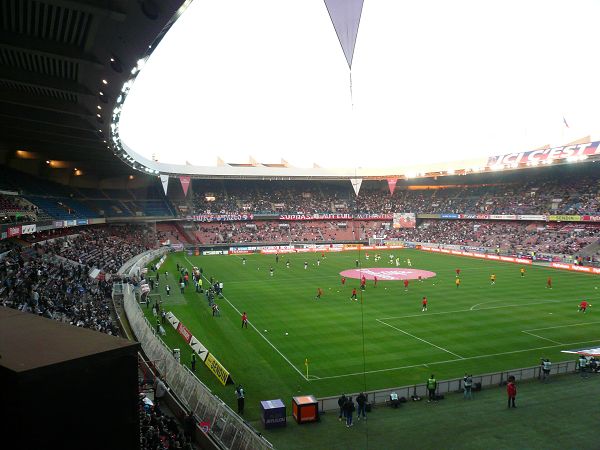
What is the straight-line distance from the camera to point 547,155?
200 ft

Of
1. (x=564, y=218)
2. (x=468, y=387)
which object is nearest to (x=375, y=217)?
(x=564, y=218)

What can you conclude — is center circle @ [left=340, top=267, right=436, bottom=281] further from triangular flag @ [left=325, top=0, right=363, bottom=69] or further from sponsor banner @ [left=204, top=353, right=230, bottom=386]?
triangular flag @ [left=325, top=0, right=363, bottom=69]

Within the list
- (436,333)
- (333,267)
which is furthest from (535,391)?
(333,267)

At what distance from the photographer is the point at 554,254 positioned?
56.8m

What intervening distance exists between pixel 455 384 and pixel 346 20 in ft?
46.6

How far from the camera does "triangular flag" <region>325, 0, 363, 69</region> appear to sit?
31.0ft

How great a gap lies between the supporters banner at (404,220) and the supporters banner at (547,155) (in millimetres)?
17857

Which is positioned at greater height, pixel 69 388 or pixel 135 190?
pixel 135 190

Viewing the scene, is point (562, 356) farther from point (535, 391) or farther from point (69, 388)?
point (69, 388)

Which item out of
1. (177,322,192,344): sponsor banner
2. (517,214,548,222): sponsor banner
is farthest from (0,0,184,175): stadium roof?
(517,214,548,222): sponsor banner

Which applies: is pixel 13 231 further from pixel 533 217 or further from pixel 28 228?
pixel 533 217

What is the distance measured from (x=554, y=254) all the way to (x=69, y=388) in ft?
204

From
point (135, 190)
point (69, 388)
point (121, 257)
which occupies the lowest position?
point (121, 257)

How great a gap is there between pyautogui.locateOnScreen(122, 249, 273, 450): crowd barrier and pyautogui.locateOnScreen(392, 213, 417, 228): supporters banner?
67102mm
